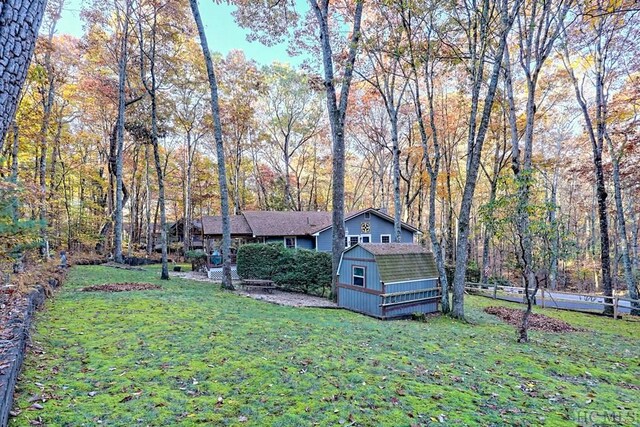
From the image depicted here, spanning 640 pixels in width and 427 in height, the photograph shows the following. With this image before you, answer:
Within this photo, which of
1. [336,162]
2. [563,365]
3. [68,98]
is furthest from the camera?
[68,98]

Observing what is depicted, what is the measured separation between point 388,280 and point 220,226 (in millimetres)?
13094

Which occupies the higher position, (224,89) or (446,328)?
(224,89)

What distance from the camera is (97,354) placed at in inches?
183

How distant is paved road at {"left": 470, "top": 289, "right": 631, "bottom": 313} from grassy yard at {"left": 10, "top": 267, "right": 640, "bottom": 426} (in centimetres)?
671

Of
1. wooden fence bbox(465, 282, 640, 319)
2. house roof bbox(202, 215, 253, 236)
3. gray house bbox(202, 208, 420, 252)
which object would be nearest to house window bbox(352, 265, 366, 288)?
wooden fence bbox(465, 282, 640, 319)

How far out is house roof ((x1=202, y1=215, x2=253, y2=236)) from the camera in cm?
1973

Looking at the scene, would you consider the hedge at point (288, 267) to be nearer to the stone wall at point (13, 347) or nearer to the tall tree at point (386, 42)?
the tall tree at point (386, 42)

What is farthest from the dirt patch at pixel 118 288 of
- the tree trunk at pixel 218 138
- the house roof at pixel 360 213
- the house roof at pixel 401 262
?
the house roof at pixel 360 213

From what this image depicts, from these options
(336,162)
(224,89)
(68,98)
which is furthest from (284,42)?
(68,98)

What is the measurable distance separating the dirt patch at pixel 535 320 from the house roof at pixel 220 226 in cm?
1412

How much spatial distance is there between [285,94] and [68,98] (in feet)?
48.8

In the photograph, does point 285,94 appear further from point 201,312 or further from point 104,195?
point 201,312

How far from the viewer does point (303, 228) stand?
21156mm

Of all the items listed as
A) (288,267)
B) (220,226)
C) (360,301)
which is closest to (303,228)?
(220,226)
